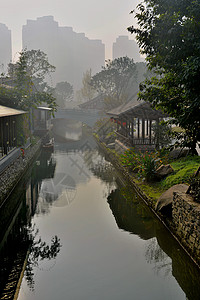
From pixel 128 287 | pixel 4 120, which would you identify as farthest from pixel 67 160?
pixel 128 287

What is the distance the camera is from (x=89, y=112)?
56.0 m

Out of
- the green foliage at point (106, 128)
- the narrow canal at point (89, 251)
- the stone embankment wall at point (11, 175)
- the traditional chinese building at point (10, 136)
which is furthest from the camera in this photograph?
the green foliage at point (106, 128)

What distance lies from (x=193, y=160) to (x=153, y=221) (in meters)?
5.87

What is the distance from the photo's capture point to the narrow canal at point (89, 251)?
25.6 ft

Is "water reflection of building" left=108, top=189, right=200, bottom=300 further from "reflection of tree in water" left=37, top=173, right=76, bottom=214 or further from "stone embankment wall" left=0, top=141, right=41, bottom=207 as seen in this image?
"stone embankment wall" left=0, top=141, right=41, bottom=207

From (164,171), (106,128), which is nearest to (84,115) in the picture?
(106,128)

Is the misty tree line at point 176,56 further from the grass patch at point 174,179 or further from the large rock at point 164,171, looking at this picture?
the large rock at point 164,171

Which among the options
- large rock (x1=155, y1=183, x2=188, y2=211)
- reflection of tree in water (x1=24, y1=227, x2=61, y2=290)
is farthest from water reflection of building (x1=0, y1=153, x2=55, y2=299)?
large rock (x1=155, y1=183, x2=188, y2=211)

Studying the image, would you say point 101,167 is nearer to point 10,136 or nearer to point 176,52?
point 10,136

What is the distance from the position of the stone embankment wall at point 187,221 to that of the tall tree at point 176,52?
190 centimetres

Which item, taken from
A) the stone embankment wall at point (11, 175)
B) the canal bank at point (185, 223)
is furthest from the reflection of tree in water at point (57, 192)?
the canal bank at point (185, 223)

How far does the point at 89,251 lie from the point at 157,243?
2314mm

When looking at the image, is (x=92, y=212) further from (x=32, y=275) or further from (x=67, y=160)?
(x=67, y=160)

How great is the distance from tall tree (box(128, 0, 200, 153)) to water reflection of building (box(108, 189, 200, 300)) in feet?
11.1
